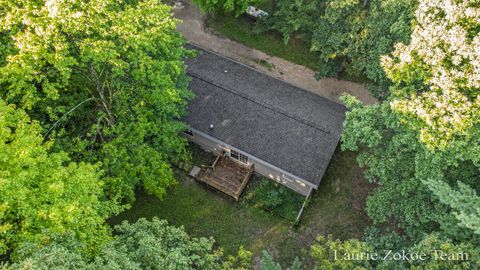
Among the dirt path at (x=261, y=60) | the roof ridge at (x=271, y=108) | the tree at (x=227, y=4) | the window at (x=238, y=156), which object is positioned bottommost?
the window at (x=238, y=156)

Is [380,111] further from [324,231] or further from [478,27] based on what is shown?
[324,231]

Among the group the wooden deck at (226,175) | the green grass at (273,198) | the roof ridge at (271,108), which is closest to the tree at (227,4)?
the roof ridge at (271,108)

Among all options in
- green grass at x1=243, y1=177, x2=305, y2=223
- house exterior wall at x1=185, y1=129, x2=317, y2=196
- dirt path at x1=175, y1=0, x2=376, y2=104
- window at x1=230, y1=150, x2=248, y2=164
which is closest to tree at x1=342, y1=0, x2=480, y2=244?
house exterior wall at x1=185, y1=129, x2=317, y2=196

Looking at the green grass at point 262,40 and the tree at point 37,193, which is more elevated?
the green grass at point 262,40

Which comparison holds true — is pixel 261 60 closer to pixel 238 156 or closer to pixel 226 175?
pixel 238 156

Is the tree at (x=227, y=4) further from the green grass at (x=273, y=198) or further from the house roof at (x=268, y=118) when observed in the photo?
the green grass at (x=273, y=198)

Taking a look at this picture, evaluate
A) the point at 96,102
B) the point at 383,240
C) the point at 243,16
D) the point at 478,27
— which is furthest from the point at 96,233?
the point at 243,16
